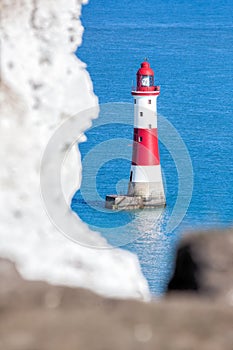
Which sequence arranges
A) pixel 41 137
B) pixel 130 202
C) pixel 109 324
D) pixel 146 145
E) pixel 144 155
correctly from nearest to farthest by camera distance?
pixel 109 324 < pixel 41 137 < pixel 146 145 < pixel 144 155 < pixel 130 202

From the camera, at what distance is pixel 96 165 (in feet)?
95.2

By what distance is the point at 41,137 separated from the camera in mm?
2701

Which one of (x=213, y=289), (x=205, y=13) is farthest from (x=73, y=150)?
(x=205, y=13)

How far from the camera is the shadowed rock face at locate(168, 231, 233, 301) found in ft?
6.61

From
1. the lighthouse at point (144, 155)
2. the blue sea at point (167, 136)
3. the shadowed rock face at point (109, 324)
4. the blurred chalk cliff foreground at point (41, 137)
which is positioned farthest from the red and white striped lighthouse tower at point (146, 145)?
the shadowed rock face at point (109, 324)

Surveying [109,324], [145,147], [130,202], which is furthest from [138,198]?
[109,324]

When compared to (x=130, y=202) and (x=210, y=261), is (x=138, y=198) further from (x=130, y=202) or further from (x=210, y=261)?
(x=210, y=261)

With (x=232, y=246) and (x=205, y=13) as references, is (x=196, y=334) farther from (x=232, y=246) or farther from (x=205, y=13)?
(x=205, y=13)

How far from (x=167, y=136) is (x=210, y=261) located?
29.5 meters

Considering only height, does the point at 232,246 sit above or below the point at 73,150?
below

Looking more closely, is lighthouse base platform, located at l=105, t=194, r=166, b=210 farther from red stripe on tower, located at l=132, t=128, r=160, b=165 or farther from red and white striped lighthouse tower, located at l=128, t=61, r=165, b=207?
red stripe on tower, located at l=132, t=128, r=160, b=165

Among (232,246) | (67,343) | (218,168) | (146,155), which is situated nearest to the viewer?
(67,343)

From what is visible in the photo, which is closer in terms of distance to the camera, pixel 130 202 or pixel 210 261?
pixel 210 261

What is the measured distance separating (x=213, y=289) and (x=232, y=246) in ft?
0.25
